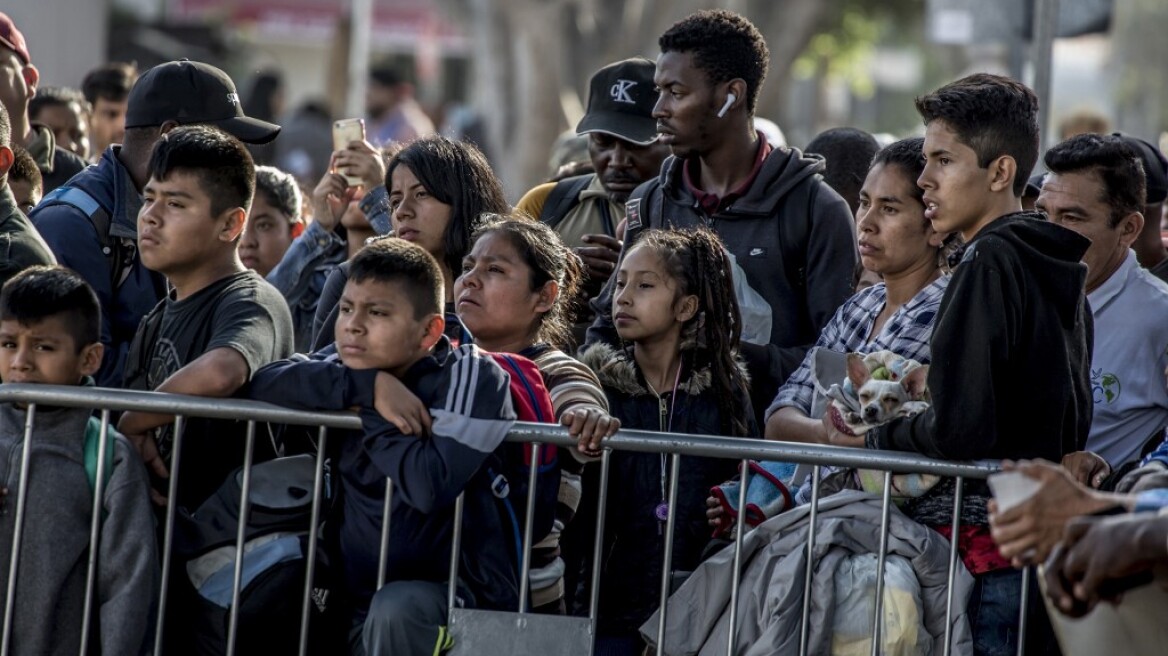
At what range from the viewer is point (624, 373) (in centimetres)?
569

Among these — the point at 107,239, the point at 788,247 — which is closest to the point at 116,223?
the point at 107,239

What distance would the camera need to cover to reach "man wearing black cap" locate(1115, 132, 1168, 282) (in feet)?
21.8

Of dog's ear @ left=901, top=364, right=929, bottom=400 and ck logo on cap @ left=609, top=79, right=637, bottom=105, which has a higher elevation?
ck logo on cap @ left=609, top=79, right=637, bottom=105

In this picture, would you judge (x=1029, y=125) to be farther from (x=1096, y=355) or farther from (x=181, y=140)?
(x=181, y=140)

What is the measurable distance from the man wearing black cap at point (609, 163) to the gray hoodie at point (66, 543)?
8.79ft

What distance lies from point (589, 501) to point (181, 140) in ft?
5.89

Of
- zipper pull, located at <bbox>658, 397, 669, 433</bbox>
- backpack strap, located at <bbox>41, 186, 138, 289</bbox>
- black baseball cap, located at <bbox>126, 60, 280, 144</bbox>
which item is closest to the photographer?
zipper pull, located at <bbox>658, 397, 669, 433</bbox>

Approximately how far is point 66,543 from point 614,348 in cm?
195

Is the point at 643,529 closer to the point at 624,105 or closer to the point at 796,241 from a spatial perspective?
the point at 796,241

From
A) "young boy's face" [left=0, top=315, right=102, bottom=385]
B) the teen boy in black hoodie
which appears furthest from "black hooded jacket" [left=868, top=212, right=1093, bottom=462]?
"young boy's face" [left=0, top=315, right=102, bottom=385]

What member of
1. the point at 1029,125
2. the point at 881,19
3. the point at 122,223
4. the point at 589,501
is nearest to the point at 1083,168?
the point at 1029,125

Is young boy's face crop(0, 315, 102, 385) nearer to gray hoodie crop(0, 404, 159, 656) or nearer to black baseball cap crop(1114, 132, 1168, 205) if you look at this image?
gray hoodie crop(0, 404, 159, 656)

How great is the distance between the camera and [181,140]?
220 inches

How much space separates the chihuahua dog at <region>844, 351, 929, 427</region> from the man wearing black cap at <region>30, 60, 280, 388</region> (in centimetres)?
245
